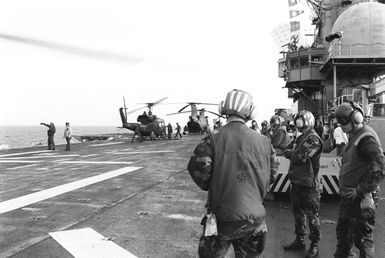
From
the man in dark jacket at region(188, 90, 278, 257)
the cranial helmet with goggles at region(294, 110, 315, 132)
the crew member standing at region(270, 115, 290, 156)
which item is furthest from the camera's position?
the crew member standing at region(270, 115, 290, 156)

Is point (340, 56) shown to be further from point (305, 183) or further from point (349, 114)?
point (349, 114)

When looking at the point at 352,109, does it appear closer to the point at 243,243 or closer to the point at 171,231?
the point at 243,243

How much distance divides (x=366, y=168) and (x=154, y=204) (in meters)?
4.46

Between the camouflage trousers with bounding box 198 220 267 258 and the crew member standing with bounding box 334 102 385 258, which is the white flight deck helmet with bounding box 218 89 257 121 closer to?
the camouflage trousers with bounding box 198 220 267 258

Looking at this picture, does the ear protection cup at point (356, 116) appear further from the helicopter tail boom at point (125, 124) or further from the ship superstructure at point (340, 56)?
the helicopter tail boom at point (125, 124)

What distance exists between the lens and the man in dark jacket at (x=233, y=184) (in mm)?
2693

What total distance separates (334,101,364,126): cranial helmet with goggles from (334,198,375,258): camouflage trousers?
923 millimetres

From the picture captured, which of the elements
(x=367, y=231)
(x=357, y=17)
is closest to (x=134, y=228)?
(x=367, y=231)

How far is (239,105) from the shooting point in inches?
113

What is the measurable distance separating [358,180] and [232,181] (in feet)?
6.47

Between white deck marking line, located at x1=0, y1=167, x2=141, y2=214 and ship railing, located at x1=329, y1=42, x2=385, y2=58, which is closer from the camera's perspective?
white deck marking line, located at x1=0, y1=167, x2=141, y2=214

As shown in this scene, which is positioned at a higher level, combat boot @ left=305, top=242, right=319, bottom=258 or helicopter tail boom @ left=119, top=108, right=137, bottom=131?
helicopter tail boom @ left=119, top=108, right=137, bottom=131

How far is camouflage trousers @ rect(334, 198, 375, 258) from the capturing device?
379cm

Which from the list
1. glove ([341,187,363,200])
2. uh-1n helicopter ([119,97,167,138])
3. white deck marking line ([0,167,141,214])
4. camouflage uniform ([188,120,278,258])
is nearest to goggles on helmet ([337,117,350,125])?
glove ([341,187,363,200])
